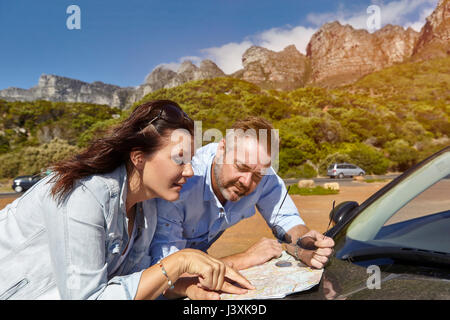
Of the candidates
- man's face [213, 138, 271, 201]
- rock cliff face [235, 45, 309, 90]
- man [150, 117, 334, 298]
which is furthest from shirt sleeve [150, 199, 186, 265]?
rock cliff face [235, 45, 309, 90]

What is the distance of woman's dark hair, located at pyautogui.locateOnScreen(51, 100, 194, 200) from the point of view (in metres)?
1.32

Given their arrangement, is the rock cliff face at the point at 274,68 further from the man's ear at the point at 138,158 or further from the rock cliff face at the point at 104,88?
the man's ear at the point at 138,158

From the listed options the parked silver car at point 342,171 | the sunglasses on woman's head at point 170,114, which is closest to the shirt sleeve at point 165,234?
the sunglasses on woman's head at point 170,114

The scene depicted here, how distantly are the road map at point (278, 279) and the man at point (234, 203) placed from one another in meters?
0.06

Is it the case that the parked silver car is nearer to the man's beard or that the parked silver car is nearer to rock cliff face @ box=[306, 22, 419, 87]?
the man's beard

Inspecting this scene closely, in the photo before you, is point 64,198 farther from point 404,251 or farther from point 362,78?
point 362,78

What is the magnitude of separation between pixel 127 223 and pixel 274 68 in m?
64.9

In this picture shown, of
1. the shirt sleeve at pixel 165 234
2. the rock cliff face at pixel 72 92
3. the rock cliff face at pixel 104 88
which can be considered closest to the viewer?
the shirt sleeve at pixel 165 234

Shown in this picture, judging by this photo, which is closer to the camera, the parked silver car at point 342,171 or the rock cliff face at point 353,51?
the parked silver car at point 342,171

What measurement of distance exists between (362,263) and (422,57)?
6962 centimetres

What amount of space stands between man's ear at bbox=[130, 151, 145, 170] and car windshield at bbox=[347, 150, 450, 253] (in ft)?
2.96

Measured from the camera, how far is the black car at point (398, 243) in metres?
1.05

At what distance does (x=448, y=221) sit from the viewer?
1.55 meters

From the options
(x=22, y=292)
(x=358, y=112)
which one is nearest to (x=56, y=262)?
(x=22, y=292)
